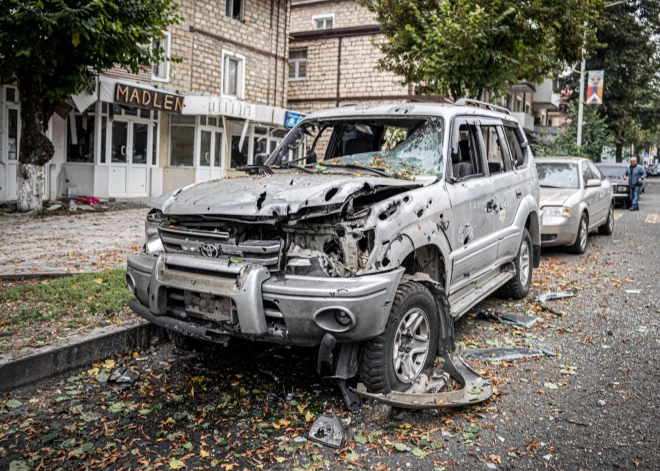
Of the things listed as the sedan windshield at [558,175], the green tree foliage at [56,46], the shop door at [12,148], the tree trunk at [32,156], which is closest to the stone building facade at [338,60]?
the green tree foliage at [56,46]

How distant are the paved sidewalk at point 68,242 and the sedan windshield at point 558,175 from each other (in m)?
7.50

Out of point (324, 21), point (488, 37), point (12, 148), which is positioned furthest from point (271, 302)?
point (324, 21)

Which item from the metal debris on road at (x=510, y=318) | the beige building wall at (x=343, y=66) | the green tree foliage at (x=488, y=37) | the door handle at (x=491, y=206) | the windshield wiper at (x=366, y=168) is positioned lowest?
the metal debris on road at (x=510, y=318)

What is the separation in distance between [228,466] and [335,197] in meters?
1.70

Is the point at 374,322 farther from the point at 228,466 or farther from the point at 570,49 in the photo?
the point at 570,49

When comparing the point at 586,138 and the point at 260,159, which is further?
the point at 586,138

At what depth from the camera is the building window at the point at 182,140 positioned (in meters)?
21.2

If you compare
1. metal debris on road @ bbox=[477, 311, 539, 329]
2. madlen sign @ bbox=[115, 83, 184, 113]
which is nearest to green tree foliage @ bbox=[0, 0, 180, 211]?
madlen sign @ bbox=[115, 83, 184, 113]

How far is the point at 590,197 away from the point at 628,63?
28.1m

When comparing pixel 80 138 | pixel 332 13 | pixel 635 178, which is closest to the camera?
pixel 80 138

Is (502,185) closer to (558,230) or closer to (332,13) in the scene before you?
(558,230)

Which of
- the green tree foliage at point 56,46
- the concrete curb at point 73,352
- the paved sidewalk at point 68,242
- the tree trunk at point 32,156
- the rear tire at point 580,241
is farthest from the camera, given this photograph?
the tree trunk at point 32,156

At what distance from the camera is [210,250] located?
403cm

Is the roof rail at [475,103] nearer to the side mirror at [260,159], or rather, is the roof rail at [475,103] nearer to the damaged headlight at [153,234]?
the side mirror at [260,159]
